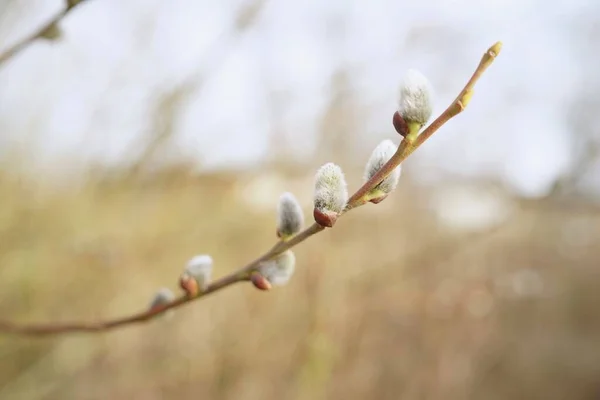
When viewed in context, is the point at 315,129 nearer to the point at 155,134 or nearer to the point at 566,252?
the point at 155,134

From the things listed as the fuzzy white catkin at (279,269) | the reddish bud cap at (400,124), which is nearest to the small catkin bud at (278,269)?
the fuzzy white catkin at (279,269)

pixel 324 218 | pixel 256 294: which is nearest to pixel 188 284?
pixel 324 218

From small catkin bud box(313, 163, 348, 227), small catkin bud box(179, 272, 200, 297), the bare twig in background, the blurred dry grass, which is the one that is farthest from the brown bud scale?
the blurred dry grass

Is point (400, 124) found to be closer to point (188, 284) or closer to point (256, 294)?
point (188, 284)

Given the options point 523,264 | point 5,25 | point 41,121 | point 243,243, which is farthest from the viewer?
point 523,264

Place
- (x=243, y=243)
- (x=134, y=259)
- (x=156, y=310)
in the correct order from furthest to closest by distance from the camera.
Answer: (x=243, y=243) < (x=134, y=259) < (x=156, y=310)

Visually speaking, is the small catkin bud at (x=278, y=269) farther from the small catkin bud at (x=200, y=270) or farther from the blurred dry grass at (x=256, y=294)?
the blurred dry grass at (x=256, y=294)

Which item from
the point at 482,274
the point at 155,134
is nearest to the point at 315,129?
the point at 155,134
